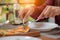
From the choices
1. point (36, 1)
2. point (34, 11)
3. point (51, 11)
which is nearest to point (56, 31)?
point (51, 11)

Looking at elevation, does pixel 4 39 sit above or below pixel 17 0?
below

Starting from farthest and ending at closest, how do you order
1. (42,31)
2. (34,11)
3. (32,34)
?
(34,11)
(42,31)
(32,34)

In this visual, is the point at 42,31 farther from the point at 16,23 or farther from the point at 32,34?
the point at 16,23

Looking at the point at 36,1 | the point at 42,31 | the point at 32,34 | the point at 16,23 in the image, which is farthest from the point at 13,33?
the point at 36,1

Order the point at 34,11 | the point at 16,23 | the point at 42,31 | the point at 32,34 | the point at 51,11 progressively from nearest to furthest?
the point at 32,34 → the point at 42,31 → the point at 16,23 → the point at 51,11 → the point at 34,11

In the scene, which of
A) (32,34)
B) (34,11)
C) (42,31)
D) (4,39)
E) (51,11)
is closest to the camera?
(4,39)

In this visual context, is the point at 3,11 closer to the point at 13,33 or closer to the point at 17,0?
the point at 17,0

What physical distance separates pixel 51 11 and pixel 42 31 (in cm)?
84

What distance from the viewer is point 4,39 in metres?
0.73

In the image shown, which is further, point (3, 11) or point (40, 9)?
point (3, 11)

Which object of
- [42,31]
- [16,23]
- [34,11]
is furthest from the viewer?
[34,11]

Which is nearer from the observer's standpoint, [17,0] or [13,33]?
[13,33]

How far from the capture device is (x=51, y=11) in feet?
5.92

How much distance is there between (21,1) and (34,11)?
4.82ft
